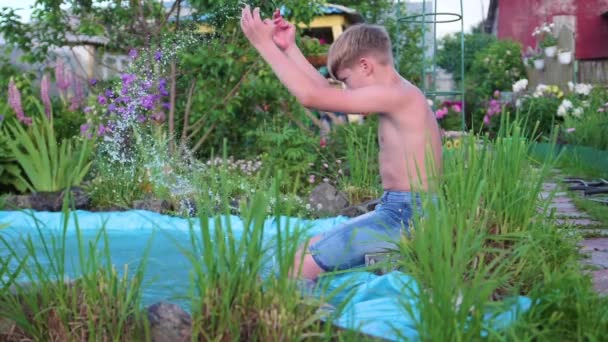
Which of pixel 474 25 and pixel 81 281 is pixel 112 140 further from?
pixel 474 25

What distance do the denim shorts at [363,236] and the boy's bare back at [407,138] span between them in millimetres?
76

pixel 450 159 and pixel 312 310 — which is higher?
pixel 450 159

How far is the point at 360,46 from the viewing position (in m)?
3.26

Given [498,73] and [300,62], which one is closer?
[300,62]

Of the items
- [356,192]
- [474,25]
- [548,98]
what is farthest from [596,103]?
[474,25]

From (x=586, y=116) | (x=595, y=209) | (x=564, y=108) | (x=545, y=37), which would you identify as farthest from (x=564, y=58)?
(x=595, y=209)

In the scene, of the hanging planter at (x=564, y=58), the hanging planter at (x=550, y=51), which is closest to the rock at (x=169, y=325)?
the hanging planter at (x=564, y=58)

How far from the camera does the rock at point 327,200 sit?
565cm

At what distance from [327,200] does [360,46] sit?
2603 mm

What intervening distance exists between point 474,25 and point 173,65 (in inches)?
1484

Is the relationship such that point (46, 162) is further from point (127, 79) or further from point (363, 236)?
point (363, 236)

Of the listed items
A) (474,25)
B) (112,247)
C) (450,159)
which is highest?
(474,25)

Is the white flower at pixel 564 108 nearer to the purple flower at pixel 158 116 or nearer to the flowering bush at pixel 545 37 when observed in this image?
the flowering bush at pixel 545 37

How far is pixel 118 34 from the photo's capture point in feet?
25.7
